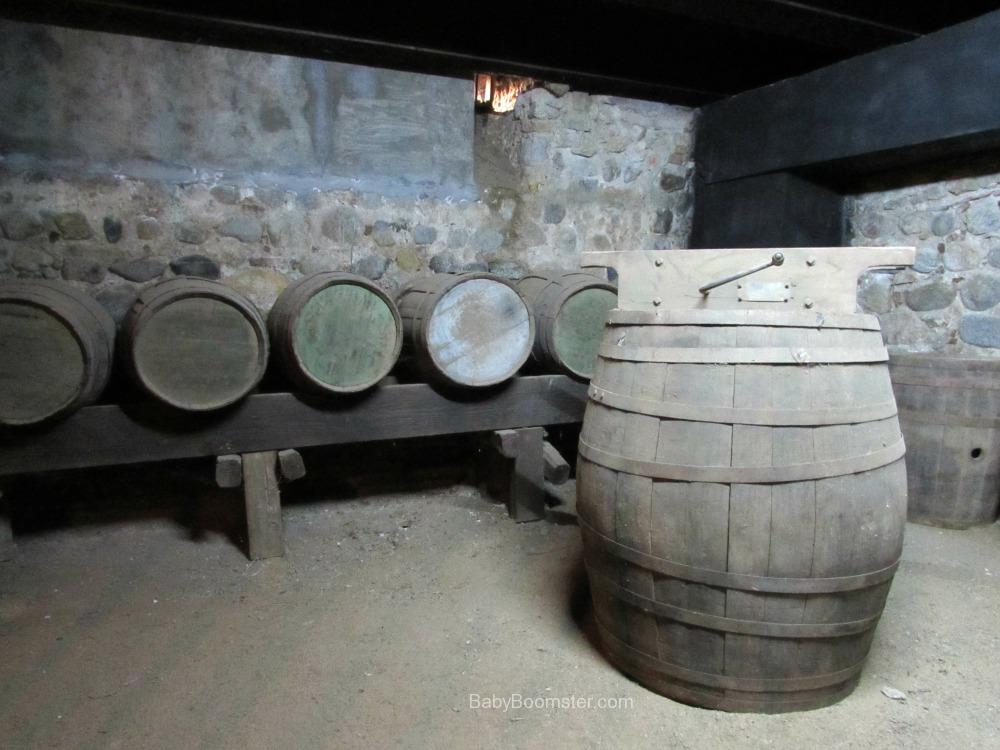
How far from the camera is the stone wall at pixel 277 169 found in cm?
280

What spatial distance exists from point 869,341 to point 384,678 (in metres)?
1.59

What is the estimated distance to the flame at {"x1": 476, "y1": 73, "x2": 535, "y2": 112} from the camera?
12.2 ft

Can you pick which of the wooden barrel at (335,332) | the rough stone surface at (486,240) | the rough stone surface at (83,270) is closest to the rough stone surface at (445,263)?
the rough stone surface at (486,240)

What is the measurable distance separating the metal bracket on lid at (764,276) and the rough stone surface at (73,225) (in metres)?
2.46

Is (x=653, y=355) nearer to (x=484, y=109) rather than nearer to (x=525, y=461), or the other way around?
(x=525, y=461)

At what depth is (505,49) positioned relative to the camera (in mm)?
3408

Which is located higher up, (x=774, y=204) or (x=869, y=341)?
(x=774, y=204)

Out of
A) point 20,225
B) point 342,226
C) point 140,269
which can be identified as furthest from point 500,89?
point 20,225

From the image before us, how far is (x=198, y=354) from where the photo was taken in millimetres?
2305

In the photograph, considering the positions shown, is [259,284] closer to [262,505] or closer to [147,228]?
[147,228]

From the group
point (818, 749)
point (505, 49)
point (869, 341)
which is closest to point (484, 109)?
point (505, 49)

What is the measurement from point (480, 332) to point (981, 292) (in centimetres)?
247

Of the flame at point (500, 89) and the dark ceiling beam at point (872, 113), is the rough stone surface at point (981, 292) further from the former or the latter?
the flame at point (500, 89)

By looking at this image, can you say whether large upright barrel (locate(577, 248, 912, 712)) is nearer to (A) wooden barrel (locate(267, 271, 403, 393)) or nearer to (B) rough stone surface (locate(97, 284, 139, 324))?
(A) wooden barrel (locate(267, 271, 403, 393))
